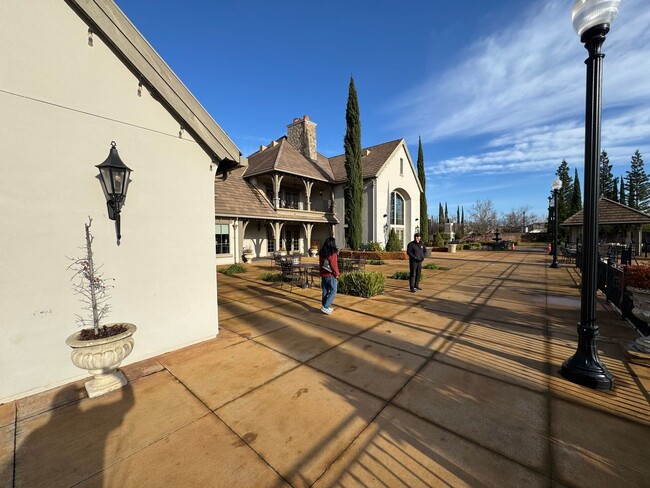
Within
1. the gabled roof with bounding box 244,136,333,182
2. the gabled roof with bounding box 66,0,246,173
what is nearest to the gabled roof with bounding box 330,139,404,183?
the gabled roof with bounding box 244,136,333,182

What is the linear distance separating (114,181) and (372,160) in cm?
2463

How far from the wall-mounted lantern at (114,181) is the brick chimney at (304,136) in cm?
2233

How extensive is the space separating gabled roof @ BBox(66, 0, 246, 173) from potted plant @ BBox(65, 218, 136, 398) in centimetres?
216

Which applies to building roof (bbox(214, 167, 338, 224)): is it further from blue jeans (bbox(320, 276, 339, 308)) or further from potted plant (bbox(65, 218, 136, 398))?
potted plant (bbox(65, 218, 136, 398))

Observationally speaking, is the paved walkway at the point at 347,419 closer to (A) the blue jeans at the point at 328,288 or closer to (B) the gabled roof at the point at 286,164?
(A) the blue jeans at the point at 328,288

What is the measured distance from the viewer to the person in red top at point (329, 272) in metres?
6.36

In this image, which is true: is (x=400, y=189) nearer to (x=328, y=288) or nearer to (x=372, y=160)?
(x=372, y=160)

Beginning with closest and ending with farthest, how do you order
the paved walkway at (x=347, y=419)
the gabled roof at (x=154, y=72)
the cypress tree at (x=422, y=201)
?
the paved walkway at (x=347, y=419)
the gabled roof at (x=154, y=72)
the cypress tree at (x=422, y=201)

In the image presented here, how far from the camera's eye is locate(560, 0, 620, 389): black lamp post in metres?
3.28

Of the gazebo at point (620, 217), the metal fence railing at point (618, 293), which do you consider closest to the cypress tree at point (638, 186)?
the gazebo at point (620, 217)

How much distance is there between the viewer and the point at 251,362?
416 cm

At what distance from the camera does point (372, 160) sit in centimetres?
2611

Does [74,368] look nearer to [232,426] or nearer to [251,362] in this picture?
[251,362]

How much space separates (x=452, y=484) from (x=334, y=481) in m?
0.90
